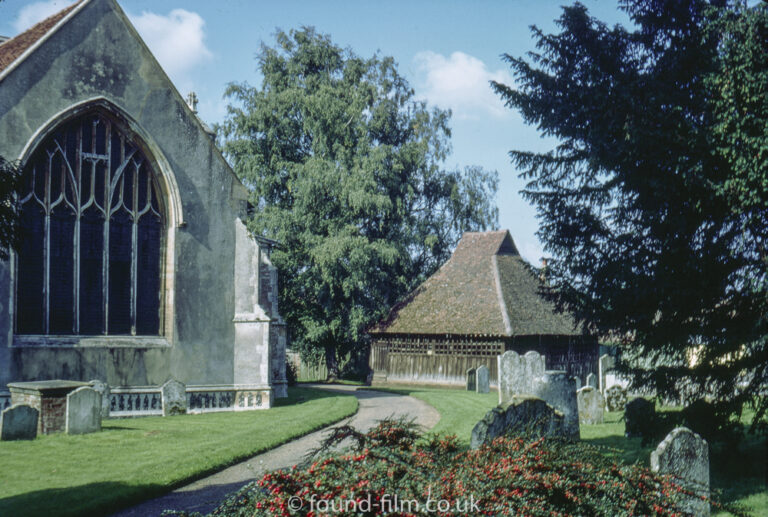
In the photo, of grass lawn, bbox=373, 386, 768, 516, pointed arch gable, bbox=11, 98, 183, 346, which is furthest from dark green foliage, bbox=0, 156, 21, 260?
pointed arch gable, bbox=11, 98, 183, 346

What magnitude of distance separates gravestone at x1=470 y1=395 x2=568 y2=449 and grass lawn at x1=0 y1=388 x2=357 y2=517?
465 cm

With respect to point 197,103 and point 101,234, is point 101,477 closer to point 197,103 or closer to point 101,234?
point 101,234

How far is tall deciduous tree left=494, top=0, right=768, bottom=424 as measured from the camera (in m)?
10.2

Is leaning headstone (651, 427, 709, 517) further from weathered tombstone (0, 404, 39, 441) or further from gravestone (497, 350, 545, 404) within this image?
weathered tombstone (0, 404, 39, 441)

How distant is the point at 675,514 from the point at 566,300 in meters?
5.54

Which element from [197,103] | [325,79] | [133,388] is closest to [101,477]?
[133,388]

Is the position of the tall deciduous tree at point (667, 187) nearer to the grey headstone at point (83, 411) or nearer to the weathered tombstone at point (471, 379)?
the grey headstone at point (83, 411)

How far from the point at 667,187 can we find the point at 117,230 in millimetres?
15496

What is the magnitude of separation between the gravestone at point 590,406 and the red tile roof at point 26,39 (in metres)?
18.3

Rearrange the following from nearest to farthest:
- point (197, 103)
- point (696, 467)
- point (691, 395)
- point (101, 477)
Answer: point (696, 467), point (101, 477), point (691, 395), point (197, 103)

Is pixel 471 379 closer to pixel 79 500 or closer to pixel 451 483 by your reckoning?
pixel 79 500

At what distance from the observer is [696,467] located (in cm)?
817

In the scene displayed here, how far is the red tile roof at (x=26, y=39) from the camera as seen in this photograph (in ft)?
66.0

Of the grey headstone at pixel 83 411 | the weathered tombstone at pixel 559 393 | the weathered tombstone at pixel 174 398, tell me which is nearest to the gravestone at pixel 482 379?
the weathered tombstone at pixel 174 398
